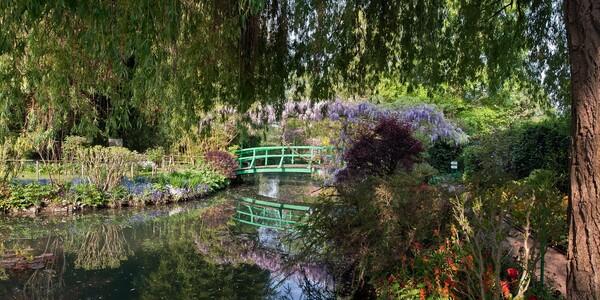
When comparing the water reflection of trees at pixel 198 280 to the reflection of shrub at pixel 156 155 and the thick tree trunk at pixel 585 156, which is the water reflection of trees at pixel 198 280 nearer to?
the thick tree trunk at pixel 585 156

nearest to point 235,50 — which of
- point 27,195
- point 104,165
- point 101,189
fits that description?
point 27,195

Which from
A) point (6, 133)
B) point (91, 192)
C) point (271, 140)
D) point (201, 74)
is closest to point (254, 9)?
point (201, 74)

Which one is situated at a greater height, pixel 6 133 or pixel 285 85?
pixel 285 85

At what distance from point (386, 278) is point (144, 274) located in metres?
3.11

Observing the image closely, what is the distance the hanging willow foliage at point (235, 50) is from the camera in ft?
10.2

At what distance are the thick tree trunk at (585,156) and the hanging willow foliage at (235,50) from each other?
5.77 ft

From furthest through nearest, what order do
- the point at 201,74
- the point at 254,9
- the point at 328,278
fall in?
the point at 328,278 < the point at 201,74 < the point at 254,9

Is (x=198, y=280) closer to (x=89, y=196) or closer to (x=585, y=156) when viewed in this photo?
(x=585, y=156)

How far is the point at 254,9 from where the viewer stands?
2736 millimetres

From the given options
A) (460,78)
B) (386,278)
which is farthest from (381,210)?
(460,78)

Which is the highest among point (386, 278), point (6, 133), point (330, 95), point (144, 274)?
point (330, 95)

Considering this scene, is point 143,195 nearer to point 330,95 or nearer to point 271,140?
point 330,95

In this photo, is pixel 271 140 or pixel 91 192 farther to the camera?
pixel 271 140

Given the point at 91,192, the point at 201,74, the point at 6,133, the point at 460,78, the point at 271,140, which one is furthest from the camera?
the point at 271,140
